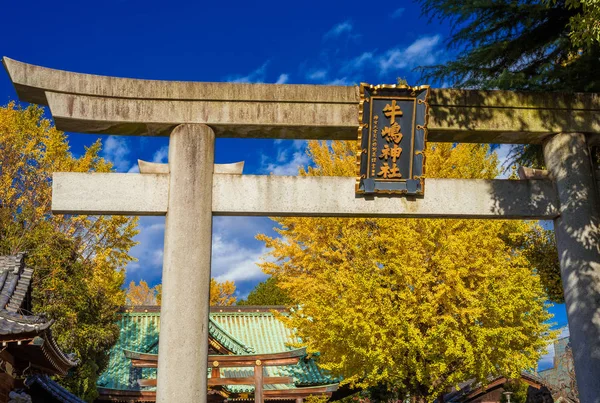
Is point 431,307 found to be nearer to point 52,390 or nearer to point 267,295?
point 52,390

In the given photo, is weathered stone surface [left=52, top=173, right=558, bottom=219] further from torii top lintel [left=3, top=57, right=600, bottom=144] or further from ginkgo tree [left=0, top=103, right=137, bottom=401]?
ginkgo tree [left=0, top=103, right=137, bottom=401]

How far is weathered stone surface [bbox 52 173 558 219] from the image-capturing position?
6555 millimetres

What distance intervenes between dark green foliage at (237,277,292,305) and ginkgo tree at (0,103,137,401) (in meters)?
15.5

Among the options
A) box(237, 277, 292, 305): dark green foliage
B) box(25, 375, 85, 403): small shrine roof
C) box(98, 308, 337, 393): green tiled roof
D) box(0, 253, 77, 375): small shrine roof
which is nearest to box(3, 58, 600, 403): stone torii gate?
box(0, 253, 77, 375): small shrine roof

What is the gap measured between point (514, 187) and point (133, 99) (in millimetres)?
4700

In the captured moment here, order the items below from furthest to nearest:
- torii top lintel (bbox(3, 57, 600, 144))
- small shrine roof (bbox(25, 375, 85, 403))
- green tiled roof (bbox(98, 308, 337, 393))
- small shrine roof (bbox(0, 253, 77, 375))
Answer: green tiled roof (bbox(98, 308, 337, 393)) → small shrine roof (bbox(25, 375, 85, 403)) → small shrine roof (bbox(0, 253, 77, 375)) → torii top lintel (bbox(3, 57, 600, 144))

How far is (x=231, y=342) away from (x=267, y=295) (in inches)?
843

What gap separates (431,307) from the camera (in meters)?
14.3

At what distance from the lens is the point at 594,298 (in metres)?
6.62

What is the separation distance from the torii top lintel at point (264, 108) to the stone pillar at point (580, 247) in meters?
0.32

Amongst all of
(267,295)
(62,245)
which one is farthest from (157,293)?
(62,245)

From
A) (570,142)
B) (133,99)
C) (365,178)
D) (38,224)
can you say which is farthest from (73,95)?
(38,224)

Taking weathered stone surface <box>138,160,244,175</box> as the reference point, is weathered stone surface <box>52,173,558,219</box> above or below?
below

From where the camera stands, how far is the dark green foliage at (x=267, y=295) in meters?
38.0
